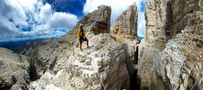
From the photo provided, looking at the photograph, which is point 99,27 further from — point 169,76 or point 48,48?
point 169,76

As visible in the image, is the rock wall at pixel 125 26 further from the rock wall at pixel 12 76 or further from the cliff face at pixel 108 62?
the rock wall at pixel 12 76

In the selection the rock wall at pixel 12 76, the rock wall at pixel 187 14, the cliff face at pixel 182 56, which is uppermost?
the rock wall at pixel 187 14

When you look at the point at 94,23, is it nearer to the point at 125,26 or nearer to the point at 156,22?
the point at 156,22

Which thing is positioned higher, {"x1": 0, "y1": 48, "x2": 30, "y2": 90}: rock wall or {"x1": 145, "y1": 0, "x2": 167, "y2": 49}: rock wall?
{"x1": 145, "y1": 0, "x2": 167, "y2": 49}: rock wall

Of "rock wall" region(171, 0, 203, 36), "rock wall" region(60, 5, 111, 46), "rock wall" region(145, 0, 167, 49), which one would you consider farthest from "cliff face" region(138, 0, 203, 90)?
"rock wall" region(60, 5, 111, 46)

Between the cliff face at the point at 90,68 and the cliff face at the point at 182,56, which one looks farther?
the cliff face at the point at 90,68

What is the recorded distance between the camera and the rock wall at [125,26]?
72.8m

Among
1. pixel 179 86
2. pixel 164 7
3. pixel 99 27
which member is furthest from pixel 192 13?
pixel 164 7

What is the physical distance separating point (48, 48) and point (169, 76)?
20764mm

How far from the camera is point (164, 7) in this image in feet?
192

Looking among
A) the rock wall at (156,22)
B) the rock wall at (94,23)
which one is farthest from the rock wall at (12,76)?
the rock wall at (156,22)

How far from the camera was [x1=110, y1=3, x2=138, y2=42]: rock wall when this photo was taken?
72.8 meters

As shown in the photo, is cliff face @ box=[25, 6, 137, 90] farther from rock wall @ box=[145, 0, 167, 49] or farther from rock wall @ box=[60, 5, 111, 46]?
rock wall @ box=[145, 0, 167, 49]

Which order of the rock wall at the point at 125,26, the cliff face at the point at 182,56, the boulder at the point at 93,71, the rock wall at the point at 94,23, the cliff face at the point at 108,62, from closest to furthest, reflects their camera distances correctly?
the cliff face at the point at 182,56
the cliff face at the point at 108,62
the boulder at the point at 93,71
the rock wall at the point at 94,23
the rock wall at the point at 125,26
